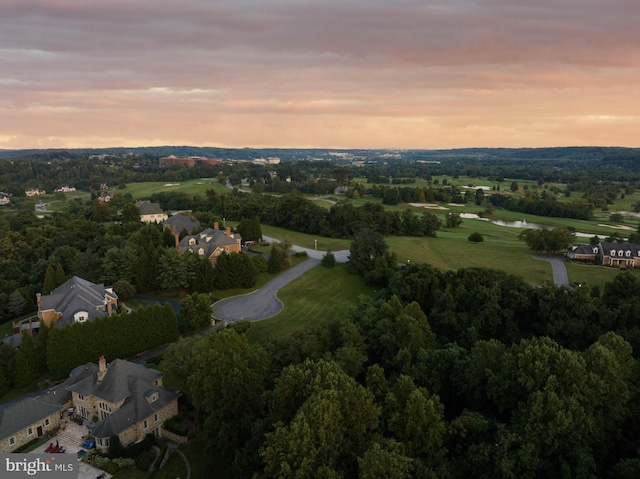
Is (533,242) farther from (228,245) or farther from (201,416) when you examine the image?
(201,416)

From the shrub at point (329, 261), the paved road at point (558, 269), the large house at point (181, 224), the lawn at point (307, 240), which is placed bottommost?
the lawn at point (307, 240)

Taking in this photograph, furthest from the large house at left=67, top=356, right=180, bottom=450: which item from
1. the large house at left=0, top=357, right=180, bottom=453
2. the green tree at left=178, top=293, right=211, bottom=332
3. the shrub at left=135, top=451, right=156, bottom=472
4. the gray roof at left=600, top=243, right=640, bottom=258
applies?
the gray roof at left=600, top=243, right=640, bottom=258

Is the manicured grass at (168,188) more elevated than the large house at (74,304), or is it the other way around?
the manicured grass at (168,188)

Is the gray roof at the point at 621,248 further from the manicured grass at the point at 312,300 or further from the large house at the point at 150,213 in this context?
the large house at the point at 150,213

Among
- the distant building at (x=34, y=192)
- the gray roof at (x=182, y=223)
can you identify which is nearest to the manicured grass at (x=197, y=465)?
the gray roof at (x=182, y=223)

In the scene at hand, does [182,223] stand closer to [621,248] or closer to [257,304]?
[257,304]

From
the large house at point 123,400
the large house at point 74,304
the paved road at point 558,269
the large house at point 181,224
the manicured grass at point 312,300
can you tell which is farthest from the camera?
the large house at point 181,224

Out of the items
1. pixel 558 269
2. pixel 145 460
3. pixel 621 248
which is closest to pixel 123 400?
pixel 145 460

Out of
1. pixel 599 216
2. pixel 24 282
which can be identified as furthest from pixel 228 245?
A: pixel 599 216
